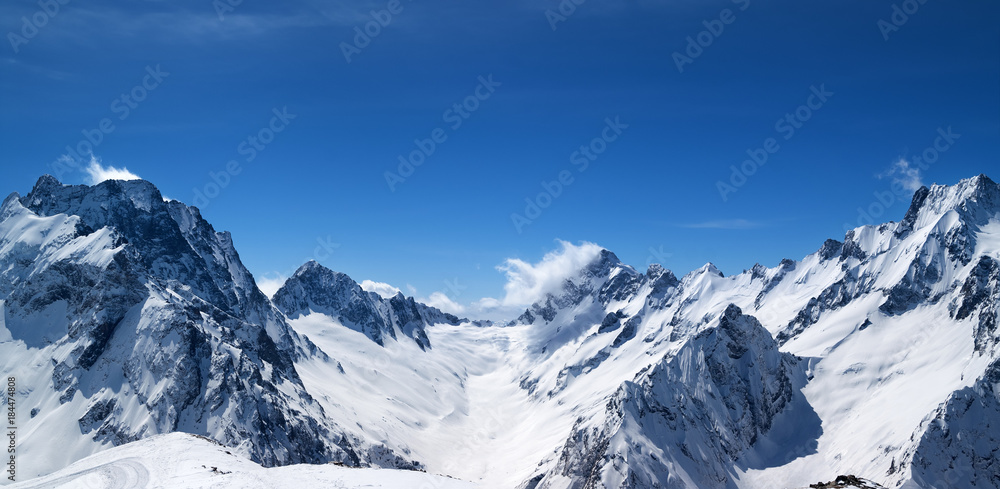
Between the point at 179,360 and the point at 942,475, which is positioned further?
the point at 179,360

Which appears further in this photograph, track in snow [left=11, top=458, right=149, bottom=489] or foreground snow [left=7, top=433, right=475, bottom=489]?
track in snow [left=11, top=458, right=149, bottom=489]

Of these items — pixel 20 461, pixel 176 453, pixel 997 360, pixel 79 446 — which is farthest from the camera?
pixel 997 360

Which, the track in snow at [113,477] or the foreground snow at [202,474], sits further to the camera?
the track in snow at [113,477]

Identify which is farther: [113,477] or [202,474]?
[113,477]

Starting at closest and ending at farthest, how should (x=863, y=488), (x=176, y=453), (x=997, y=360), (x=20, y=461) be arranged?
(x=863, y=488) < (x=176, y=453) < (x=20, y=461) < (x=997, y=360)

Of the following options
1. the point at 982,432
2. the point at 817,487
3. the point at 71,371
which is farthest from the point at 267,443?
the point at 982,432

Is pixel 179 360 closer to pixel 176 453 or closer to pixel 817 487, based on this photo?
pixel 176 453

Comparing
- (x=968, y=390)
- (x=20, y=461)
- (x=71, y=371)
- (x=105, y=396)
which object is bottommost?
(x=968, y=390)

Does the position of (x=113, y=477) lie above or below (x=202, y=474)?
above
